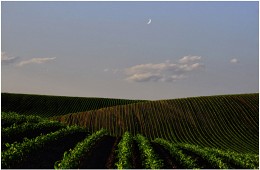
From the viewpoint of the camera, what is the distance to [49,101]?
96500 millimetres

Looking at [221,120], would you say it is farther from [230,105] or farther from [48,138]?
[48,138]

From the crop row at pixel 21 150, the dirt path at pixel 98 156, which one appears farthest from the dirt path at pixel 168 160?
the crop row at pixel 21 150

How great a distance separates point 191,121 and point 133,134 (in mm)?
10141

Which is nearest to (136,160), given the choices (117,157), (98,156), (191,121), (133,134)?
(117,157)

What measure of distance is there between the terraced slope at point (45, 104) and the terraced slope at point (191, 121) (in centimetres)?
2912

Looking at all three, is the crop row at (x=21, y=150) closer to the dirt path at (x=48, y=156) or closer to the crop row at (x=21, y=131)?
the dirt path at (x=48, y=156)

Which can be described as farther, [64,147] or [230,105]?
[230,105]

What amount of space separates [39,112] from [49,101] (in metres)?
7.58

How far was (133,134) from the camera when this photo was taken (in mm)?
53938

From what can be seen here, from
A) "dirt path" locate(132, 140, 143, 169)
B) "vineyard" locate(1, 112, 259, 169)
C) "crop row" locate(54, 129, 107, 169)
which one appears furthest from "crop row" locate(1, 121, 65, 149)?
"dirt path" locate(132, 140, 143, 169)

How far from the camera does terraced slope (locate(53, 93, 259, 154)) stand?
52.8 m

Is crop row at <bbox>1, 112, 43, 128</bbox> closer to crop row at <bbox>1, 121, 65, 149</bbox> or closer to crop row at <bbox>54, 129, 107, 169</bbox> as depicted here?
crop row at <bbox>1, 121, 65, 149</bbox>

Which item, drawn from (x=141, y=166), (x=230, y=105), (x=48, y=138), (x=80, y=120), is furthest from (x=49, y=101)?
(x=141, y=166)

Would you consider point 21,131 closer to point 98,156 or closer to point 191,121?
point 98,156
